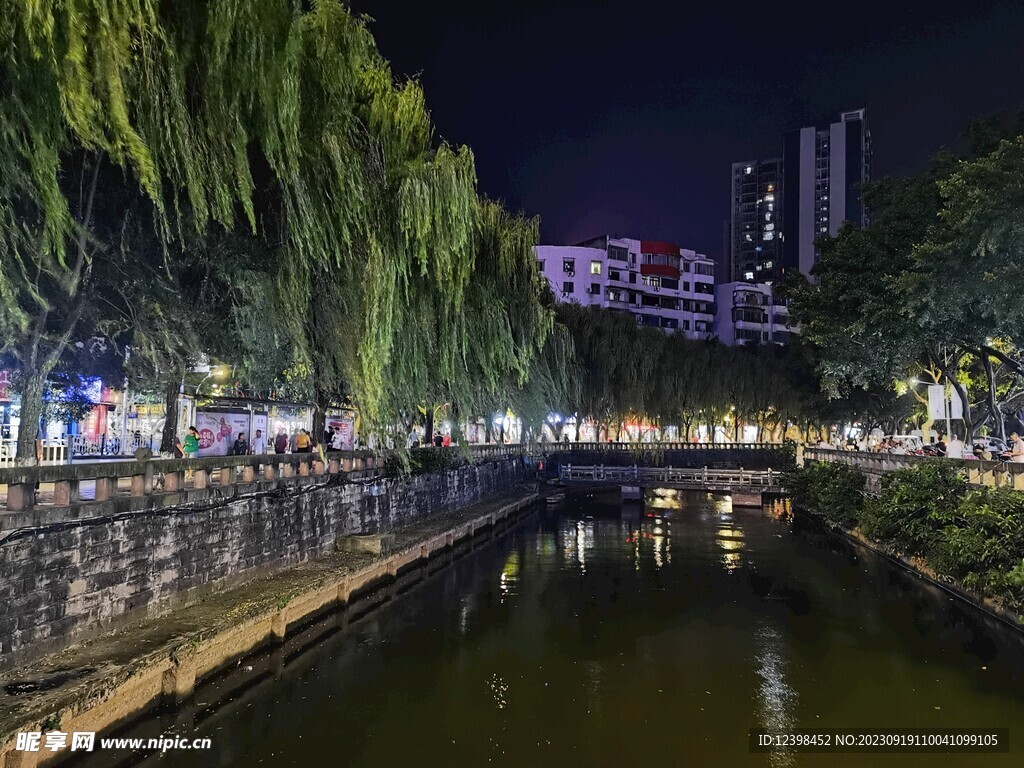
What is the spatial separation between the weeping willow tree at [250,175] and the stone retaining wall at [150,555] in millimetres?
2094

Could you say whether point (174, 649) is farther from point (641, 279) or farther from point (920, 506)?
point (641, 279)

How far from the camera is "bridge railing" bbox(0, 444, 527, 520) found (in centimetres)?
648

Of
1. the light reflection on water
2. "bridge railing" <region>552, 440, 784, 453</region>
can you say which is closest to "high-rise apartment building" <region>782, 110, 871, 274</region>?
"bridge railing" <region>552, 440, 784, 453</region>

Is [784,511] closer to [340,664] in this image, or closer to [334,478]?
[334,478]

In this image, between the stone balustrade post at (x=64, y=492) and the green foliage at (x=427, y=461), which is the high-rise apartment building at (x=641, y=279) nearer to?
the green foliage at (x=427, y=461)

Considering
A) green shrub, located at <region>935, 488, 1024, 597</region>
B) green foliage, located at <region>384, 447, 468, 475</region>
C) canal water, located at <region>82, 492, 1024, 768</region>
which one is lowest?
canal water, located at <region>82, 492, 1024, 768</region>

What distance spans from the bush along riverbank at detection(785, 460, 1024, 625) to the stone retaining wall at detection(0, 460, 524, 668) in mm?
11575

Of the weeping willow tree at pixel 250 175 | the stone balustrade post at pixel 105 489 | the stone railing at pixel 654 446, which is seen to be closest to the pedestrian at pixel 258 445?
the weeping willow tree at pixel 250 175

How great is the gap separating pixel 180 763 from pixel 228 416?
16.1 m

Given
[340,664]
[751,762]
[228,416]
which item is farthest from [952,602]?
[228,416]

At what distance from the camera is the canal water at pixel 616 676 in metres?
6.99

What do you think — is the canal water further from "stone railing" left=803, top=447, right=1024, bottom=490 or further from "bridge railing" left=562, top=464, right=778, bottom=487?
"bridge railing" left=562, top=464, right=778, bottom=487

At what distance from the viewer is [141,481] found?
26.9ft

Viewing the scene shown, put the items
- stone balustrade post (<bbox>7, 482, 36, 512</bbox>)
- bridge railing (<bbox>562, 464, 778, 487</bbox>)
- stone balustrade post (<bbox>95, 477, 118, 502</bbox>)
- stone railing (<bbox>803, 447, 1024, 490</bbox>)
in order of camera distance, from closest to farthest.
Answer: stone balustrade post (<bbox>7, 482, 36, 512</bbox>)
stone balustrade post (<bbox>95, 477, 118, 502</bbox>)
stone railing (<bbox>803, 447, 1024, 490</bbox>)
bridge railing (<bbox>562, 464, 778, 487</bbox>)
